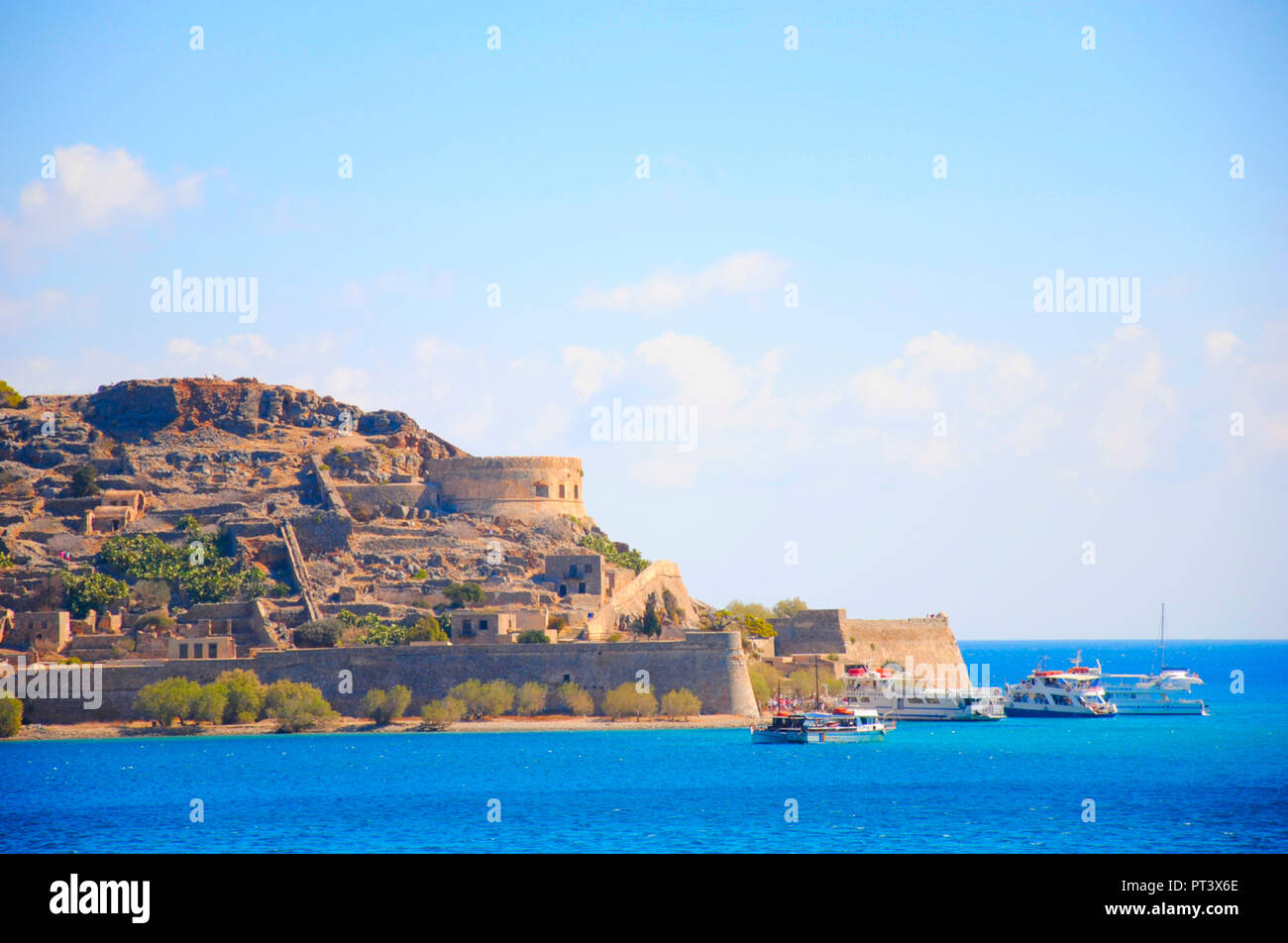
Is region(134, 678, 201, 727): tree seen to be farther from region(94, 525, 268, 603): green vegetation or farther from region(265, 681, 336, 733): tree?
region(94, 525, 268, 603): green vegetation

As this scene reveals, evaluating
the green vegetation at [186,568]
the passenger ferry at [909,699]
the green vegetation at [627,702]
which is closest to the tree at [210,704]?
the green vegetation at [186,568]

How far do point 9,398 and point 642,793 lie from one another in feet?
208

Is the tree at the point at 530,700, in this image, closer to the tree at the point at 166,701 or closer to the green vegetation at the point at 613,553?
the tree at the point at 166,701

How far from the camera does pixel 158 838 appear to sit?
129 ft

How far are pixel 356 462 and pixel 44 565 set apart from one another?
1749cm

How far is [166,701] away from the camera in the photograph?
2450 inches

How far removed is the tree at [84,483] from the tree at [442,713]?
92.8ft

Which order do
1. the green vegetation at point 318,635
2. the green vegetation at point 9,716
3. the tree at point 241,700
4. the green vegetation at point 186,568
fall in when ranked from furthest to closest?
the green vegetation at point 186,568
the green vegetation at point 318,635
the tree at point 241,700
the green vegetation at point 9,716

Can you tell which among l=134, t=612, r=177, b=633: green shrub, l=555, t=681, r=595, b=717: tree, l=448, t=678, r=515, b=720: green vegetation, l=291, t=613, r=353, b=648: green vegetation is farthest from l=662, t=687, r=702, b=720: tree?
l=134, t=612, r=177, b=633: green shrub

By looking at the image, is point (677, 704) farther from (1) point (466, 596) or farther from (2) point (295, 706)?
(2) point (295, 706)

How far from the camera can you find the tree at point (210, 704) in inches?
2459

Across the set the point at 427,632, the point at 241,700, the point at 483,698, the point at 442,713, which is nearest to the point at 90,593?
the point at 241,700

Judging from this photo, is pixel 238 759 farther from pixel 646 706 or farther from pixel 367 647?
pixel 646 706

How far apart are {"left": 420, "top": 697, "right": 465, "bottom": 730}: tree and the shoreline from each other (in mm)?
274
